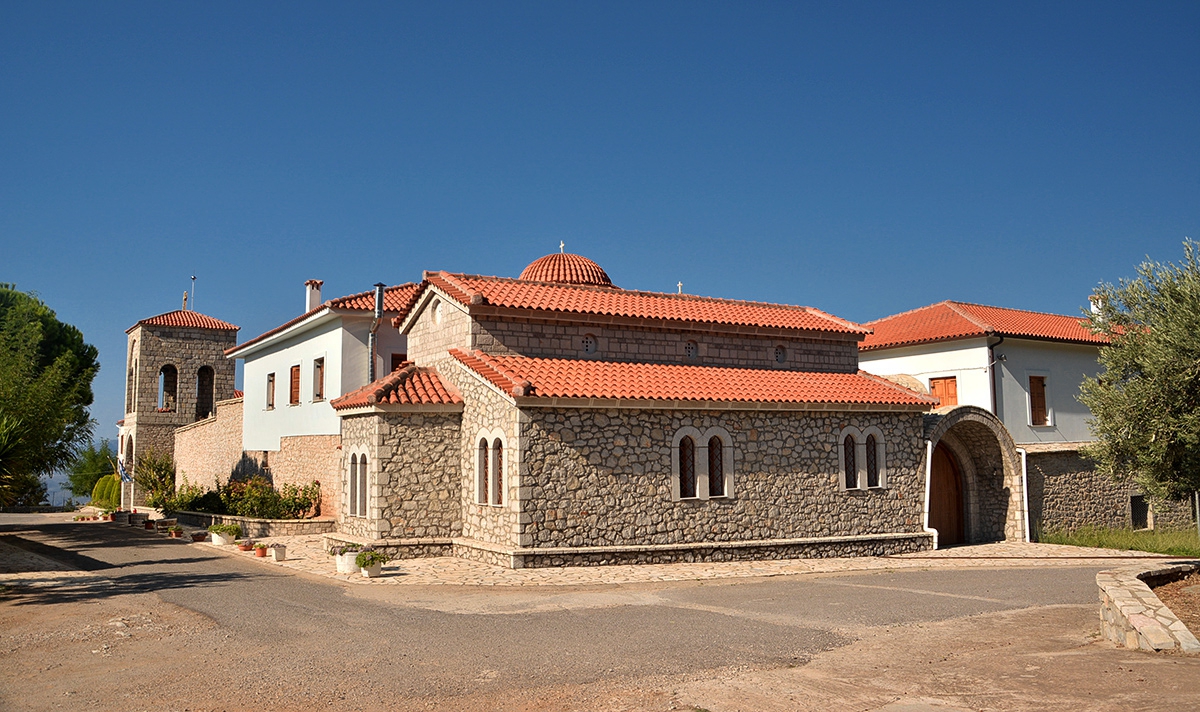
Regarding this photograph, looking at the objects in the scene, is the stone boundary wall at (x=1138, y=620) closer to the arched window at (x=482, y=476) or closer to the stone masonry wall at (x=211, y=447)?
the arched window at (x=482, y=476)

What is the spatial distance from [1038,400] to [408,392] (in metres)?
19.6

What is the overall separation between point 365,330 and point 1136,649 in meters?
19.5

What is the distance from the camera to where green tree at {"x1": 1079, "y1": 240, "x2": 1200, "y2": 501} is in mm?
12656

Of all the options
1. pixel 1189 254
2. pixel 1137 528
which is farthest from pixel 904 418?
pixel 1137 528

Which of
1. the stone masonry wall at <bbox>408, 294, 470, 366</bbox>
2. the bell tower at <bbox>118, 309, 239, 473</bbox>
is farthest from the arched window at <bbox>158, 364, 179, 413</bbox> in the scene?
the stone masonry wall at <bbox>408, 294, 470, 366</bbox>

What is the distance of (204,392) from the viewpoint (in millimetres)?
37875

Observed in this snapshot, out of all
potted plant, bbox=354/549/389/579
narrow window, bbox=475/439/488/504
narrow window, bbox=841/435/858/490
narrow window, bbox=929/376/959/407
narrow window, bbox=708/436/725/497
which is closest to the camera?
potted plant, bbox=354/549/389/579

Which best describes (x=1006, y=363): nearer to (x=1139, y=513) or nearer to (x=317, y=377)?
(x=1139, y=513)

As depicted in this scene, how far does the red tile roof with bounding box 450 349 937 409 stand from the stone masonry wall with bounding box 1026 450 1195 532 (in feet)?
17.6

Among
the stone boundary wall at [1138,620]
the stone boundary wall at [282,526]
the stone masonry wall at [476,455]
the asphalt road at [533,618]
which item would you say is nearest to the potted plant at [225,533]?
the stone boundary wall at [282,526]

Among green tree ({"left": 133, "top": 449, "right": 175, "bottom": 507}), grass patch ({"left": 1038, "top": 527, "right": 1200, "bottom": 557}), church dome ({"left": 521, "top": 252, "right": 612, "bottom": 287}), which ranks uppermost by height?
church dome ({"left": 521, "top": 252, "right": 612, "bottom": 287})

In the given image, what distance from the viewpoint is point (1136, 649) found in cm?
920

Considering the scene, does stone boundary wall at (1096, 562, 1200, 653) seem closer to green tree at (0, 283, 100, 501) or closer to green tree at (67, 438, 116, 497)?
green tree at (0, 283, 100, 501)

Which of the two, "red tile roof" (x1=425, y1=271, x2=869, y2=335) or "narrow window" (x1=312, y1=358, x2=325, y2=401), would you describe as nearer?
"red tile roof" (x1=425, y1=271, x2=869, y2=335)
